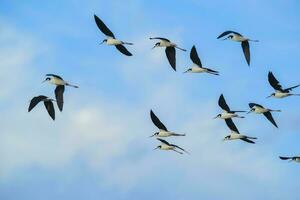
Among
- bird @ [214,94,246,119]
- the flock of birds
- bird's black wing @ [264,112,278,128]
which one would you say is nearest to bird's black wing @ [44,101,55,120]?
the flock of birds

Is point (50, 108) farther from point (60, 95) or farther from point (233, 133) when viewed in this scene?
point (233, 133)

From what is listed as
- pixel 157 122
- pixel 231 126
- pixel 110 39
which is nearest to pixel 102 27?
pixel 110 39

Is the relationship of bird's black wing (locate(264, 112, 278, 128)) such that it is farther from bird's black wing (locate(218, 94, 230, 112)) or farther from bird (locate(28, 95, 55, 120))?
bird (locate(28, 95, 55, 120))

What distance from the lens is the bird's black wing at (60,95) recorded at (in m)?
42.2

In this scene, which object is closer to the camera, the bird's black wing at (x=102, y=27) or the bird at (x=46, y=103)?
the bird at (x=46, y=103)

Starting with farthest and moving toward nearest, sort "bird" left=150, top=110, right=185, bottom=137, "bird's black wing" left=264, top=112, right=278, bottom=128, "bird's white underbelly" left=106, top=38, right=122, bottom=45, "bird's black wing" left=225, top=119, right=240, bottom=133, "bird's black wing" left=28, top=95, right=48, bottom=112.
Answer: "bird's black wing" left=225, top=119, right=240, bottom=133, "bird's black wing" left=264, top=112, right=278, bottom=128, "bird's white underbelly" left=106, top=38, right=122, bottom=45, "bird" left=150, top=110, right=185, bottom=137, "bird's black wing" left=28, top=95, right=48, bottom=112

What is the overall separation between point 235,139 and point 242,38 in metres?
4.70

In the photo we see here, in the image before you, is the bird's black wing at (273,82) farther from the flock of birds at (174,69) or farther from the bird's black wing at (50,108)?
the bird's black wing at (50,108)

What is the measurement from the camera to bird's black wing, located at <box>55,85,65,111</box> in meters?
42.2

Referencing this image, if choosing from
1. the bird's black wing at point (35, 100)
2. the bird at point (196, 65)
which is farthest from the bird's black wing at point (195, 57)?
the bird's black wing at point (35, 100)

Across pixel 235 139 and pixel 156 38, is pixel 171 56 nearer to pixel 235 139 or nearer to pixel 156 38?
pixel 156 38

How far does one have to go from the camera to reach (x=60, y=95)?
43.1 meters

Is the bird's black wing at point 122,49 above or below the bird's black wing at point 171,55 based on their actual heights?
above

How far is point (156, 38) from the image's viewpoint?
143 ft
